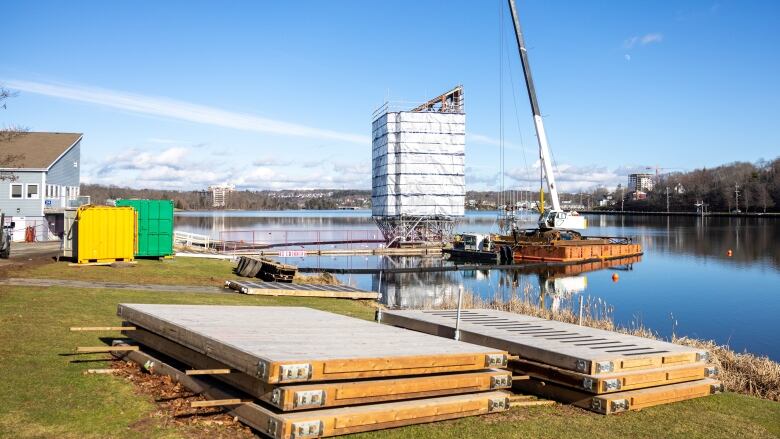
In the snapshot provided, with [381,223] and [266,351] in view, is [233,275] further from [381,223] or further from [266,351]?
[381,223]

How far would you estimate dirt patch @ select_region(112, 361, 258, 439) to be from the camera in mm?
7898

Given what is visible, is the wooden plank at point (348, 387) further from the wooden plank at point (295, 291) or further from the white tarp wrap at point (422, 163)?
the white tarp wrap at point (422, 163)

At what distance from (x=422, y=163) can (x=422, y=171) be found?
94cm

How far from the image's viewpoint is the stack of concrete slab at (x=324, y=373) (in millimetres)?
7359

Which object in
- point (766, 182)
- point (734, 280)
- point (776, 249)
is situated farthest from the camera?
point (766, 182)

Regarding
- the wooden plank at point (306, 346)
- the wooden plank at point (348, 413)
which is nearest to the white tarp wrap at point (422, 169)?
the wooden plank at point (306, 346)

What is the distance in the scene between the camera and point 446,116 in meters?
77.5

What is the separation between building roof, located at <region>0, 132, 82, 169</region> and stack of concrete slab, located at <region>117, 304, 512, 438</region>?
3922 cm

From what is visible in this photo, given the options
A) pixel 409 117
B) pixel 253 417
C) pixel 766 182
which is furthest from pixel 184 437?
pixel 766 182

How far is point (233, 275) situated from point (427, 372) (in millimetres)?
22298

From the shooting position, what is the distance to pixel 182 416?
8430 millimetres

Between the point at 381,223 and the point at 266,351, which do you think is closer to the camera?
the point at 266,351

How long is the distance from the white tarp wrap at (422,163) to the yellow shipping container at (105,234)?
160 ft

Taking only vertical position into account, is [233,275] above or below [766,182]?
below
